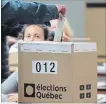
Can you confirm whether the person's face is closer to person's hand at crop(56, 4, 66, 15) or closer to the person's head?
the person's head

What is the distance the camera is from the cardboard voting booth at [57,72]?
4.85 feet

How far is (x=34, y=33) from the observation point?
230 cm

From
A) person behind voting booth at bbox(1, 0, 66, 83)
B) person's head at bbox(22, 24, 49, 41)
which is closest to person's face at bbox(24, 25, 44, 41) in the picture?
person's head at bbox(22, 24, 49, 41)

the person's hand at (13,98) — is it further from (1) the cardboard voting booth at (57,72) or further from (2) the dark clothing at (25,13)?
(2) the dark clothing at (25,13)

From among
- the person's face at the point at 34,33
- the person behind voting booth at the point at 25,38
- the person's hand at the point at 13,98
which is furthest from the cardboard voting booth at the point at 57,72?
the person's face at the point at 34,33

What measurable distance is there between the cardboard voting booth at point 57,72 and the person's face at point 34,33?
660 mm

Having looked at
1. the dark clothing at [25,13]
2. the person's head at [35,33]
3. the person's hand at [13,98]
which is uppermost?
the dark clothing at [25,13]

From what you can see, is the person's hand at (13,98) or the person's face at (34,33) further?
the person's face at (34,33)

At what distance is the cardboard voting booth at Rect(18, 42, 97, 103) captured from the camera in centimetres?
148

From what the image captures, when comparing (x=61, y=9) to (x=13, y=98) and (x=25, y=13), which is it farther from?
(x=13, y=98)

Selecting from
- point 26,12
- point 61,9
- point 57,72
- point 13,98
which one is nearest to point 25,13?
point 26,12

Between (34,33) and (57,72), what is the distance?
2.82 feet

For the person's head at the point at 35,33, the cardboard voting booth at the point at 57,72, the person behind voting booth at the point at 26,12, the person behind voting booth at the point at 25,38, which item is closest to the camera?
the cardboard voting booth at the point at 57,72

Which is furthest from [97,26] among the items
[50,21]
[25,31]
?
[50,21]
